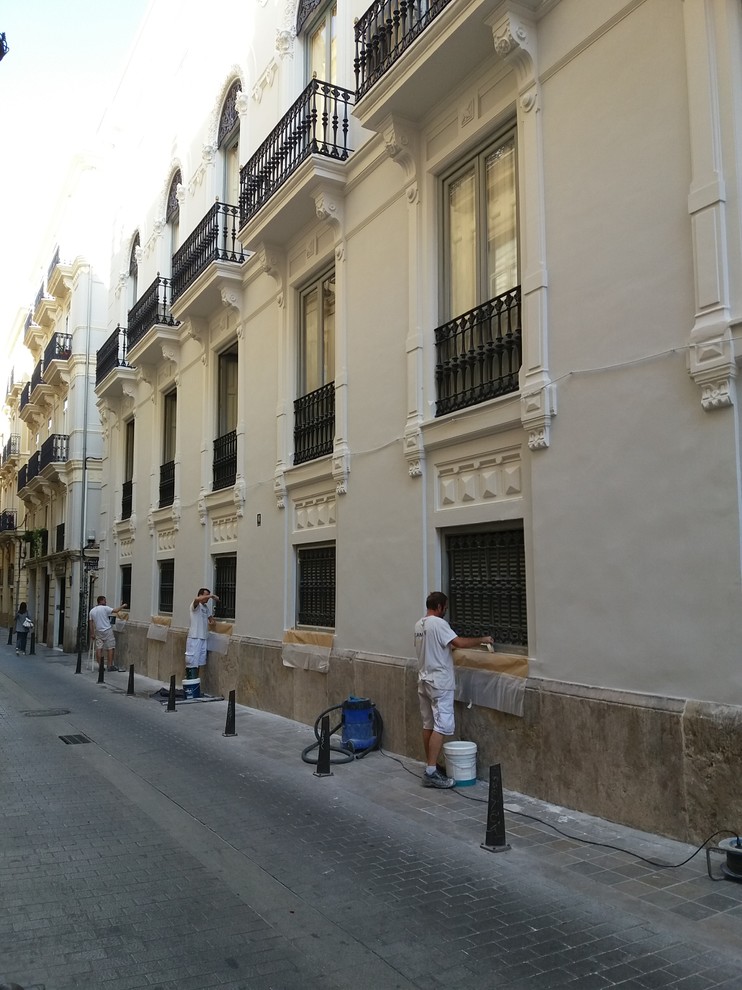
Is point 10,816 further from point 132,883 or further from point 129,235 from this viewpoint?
point 129,235

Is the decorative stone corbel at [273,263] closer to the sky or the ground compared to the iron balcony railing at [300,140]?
closer to the ground

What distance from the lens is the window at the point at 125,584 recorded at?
874 inches

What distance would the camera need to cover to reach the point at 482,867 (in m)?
5.51

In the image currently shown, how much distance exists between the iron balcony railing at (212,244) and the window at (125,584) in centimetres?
889

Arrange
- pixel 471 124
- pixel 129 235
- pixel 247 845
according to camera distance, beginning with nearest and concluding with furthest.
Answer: pixel 247 845, pixel 471 124, pixel 129 235

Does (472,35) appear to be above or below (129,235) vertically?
below

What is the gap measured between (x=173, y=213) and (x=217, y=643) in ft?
36.1

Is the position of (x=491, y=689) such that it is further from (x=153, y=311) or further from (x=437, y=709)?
(x=153, y=311)

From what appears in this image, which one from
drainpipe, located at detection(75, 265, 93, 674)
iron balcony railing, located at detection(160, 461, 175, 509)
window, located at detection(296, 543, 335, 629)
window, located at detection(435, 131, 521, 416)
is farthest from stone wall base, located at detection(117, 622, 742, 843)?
drainpipe, located at detection(75, 265, 93, 674)

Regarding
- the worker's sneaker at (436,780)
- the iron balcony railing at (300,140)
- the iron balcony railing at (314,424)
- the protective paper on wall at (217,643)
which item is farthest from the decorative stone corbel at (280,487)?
the worker's sneaker at (436,780)

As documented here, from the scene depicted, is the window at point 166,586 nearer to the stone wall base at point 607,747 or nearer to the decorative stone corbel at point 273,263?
the decorative stone corbel at point 273,263

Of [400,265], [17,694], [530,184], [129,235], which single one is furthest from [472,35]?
[129,235]

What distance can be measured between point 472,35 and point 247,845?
7.71 metres

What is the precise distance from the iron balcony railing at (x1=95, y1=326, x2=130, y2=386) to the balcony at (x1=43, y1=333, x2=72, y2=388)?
8.18 metres
